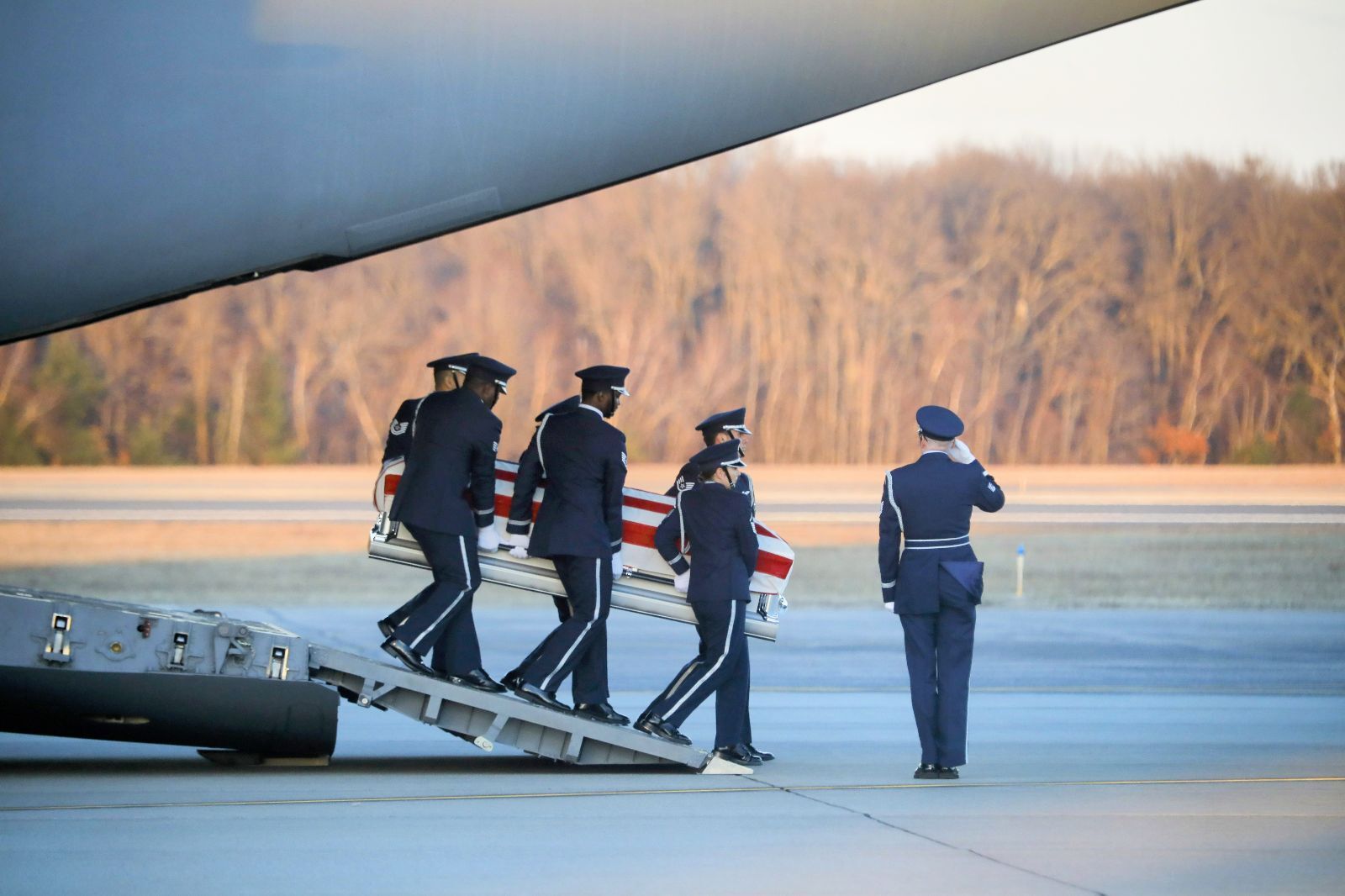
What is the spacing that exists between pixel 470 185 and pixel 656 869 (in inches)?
104

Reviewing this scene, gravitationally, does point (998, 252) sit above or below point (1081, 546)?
above

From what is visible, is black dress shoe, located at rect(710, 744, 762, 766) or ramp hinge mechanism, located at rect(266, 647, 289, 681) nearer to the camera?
ramp hinge mechanism, located at rect(266, 647, 289, 681)

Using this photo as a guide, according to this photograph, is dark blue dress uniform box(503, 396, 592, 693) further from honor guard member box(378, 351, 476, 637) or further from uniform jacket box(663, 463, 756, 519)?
uniform jacket box(663, 463, 756, 519)

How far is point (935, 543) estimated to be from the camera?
7414mm

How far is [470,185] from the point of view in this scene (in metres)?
5.75

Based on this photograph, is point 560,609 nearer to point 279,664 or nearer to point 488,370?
point 488,370

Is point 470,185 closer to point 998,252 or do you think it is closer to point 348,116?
point 348,116

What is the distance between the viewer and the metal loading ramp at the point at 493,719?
23.3 feet

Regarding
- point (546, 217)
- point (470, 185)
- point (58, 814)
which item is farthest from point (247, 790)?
point (546, 217)

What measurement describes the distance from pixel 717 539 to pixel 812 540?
76.5 feet

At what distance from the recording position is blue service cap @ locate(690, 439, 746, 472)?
24.7 feet

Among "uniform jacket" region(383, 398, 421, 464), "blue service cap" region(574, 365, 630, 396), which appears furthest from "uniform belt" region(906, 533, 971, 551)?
"uniform jacket" region(383, 398, 421, 464)

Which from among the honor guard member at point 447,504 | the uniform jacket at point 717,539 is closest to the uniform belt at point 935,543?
the uniform jacket at point 717,539

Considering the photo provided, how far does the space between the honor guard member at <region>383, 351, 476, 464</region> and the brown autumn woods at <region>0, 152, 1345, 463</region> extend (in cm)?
3070
